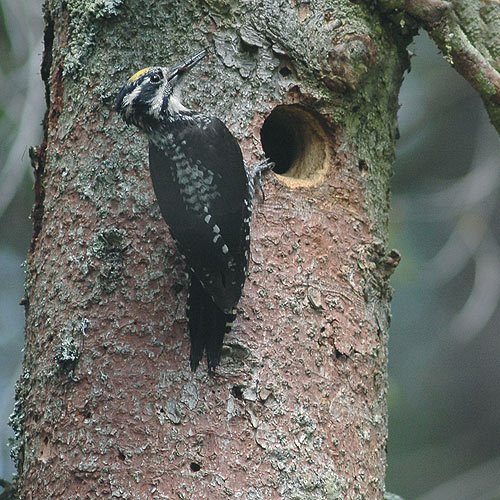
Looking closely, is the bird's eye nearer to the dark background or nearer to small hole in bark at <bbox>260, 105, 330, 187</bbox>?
small hole in bark at <bbox>260, 105, 330, 187</bbox>

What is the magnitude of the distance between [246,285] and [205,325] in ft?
0.84

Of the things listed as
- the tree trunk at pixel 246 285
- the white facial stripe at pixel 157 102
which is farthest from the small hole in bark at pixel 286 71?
the white facial stripe at pixel 157 102

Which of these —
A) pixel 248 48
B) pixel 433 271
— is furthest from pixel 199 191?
pixel 433 271

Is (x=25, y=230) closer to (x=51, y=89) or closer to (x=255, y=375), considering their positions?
(x=51, y=89)

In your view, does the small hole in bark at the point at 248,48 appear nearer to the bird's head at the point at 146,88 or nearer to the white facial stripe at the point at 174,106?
the bird's head at the point at 146,88

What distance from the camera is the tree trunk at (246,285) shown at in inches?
109

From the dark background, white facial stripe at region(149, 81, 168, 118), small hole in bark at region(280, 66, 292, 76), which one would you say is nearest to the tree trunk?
small hole in bark at region(280, 66, 292, 76)

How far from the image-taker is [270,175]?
3150 millimetres

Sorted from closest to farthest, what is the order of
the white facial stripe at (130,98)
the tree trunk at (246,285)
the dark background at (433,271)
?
the tree trunk at (246,285), the white facial stripe at (130,98), the dark background at (433,271)

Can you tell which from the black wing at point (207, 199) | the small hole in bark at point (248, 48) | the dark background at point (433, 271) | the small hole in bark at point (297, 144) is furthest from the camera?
the dark background at point (433, 271)

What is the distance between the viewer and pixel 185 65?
310 centimetres

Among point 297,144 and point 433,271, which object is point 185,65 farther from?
point 433,271

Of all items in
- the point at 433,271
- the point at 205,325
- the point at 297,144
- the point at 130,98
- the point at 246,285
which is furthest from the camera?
the point at 433,271

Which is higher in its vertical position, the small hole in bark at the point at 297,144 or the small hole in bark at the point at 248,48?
the small hole in bark at the point at 248,48
